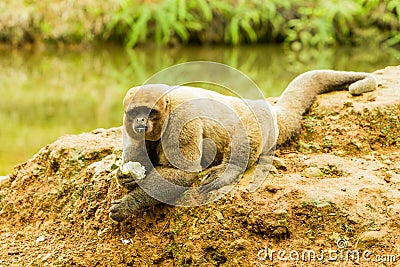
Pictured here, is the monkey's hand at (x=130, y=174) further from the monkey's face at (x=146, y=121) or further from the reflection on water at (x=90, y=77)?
the reflection on water at (x=90, y=77)

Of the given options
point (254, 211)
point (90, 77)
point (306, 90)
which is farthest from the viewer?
point (90, 77)

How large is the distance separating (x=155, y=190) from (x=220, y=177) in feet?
1.46

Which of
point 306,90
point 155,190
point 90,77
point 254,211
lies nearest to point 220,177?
point 254,211

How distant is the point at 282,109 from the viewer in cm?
522

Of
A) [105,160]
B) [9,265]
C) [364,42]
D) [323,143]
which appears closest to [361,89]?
[323,143]

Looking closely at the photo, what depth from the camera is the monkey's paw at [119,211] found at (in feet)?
14.0

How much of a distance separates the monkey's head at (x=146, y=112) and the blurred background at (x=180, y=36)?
875cm

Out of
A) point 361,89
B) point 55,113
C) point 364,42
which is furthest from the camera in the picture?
point 364,42

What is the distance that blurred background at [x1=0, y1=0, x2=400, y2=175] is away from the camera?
13961 millimetres

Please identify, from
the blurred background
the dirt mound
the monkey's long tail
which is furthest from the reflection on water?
the monkey's long tail

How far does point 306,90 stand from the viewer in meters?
5.43

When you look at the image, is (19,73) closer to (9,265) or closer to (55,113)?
(55,113)

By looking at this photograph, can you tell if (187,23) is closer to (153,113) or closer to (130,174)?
(130,174)

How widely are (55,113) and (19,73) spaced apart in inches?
152
